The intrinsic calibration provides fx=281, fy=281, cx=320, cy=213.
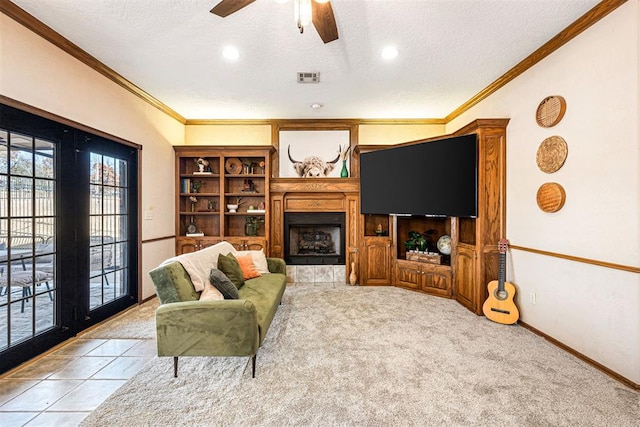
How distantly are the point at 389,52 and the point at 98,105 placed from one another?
3.18 m

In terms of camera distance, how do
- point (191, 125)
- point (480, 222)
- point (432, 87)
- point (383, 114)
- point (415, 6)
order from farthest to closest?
1. point (191, 125)
2. point (383, 114)
3. point (432, 87)
4. point (480, 222)
5. point (415, 6)

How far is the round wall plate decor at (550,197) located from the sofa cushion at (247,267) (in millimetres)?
3174

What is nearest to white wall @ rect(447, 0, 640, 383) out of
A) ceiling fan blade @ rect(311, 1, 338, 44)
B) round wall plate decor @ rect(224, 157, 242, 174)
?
ceiling fan blade @ rect(311, 1, 338, 44)

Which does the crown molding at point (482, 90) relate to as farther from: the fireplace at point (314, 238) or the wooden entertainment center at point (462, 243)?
the fireplace at point (314, 238)

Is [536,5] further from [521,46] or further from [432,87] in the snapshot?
[432,87]

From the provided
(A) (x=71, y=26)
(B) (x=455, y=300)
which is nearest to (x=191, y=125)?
(A) (x=71, y=26)

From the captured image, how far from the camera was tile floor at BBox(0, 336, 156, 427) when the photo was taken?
1.79 meters

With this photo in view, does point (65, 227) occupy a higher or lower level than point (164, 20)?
lower

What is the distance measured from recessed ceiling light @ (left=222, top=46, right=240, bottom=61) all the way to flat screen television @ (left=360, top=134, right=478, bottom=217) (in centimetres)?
249

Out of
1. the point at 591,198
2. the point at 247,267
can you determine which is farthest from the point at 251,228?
the point at 591,198

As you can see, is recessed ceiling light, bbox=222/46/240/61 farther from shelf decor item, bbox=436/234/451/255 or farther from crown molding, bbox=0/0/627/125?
shelf decor item, bbox=436/234/451/255

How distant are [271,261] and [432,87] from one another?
3166 millimetres

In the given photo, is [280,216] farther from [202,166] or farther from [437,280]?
[437,280]

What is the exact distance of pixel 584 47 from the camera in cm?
238
